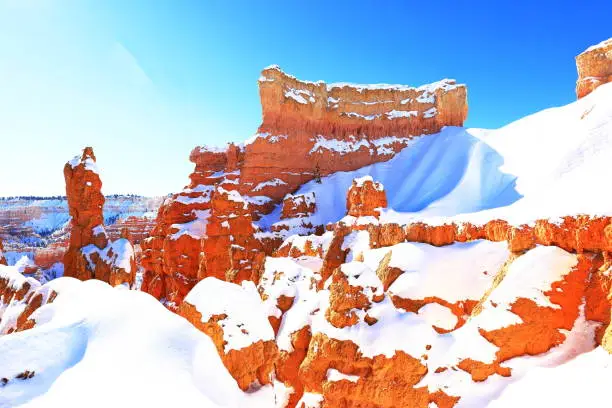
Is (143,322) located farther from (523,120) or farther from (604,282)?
(523,120)

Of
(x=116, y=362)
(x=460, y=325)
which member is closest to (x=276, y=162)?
(x=460, y=325)

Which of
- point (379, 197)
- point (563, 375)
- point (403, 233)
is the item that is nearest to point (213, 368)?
point (563, 375)

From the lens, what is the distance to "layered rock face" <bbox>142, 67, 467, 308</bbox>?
106 ft

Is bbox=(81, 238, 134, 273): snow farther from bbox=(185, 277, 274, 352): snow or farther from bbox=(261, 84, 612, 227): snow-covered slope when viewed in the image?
bbox=(261, 84, 612, 227): snow-covered slope

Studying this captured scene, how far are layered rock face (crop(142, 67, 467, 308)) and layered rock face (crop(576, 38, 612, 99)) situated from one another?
16.2 meters

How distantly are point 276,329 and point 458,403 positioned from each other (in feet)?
28.1

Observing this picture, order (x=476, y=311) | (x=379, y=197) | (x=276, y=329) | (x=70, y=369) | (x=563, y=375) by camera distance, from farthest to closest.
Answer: (x=379, y=197)
(x=276, y=329)
(x=476, y=311)
(x=563, y=375)
(x=70, y=369)

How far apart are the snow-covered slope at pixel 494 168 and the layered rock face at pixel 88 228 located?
1882cm

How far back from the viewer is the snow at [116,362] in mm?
4398

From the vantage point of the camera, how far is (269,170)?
153ft

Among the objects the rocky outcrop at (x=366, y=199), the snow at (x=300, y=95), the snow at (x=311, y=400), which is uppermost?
the snow at (x=300, y=95)

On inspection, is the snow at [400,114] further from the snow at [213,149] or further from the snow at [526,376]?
the snow at [526,376]

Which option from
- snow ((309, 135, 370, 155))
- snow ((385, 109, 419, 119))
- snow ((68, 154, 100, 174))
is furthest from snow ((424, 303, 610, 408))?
snow ((385, 109, 419, 119))

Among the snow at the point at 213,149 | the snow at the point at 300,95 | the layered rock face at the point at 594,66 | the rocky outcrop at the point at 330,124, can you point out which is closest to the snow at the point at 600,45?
the layered rock face at the point at 594,66
